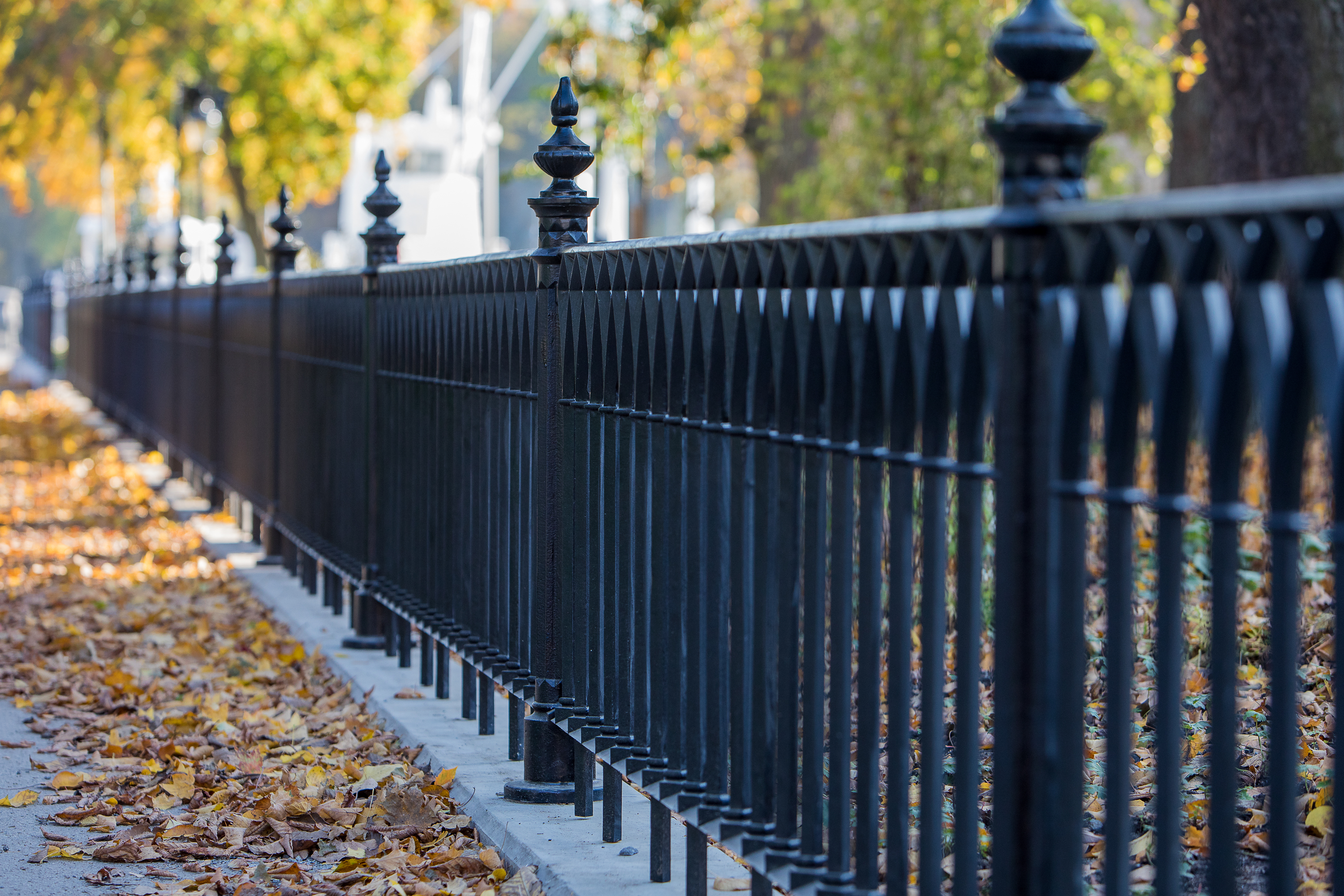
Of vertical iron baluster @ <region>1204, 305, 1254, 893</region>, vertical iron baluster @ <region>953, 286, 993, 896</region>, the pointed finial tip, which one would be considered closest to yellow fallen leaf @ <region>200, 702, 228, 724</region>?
the pointed finial tip

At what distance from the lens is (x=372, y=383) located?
6898mm

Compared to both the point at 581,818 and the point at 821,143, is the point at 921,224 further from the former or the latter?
the point at 821,143

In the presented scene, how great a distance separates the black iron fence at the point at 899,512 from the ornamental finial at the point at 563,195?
13 millimetres

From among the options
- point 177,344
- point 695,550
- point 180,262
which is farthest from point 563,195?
point 180,262

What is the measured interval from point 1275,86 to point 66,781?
8460mm

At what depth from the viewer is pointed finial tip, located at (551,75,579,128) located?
15.4ft

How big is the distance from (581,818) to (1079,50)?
2.84 metres

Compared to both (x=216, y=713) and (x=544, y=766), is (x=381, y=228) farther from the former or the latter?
(x=544, y=766)

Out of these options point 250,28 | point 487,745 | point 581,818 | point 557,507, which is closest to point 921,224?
point 557,507

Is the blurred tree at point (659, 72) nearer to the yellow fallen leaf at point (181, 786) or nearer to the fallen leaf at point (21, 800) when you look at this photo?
the yellow fallen leaf at point (181, 786)

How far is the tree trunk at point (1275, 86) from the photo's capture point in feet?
33.3

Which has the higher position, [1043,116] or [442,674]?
[1043,116]

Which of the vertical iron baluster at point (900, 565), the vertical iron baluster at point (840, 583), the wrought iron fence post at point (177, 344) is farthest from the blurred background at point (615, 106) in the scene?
the vertical iron baluster at point (900, 565)

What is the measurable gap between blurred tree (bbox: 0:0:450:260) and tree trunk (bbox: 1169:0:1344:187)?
21.6 metres
